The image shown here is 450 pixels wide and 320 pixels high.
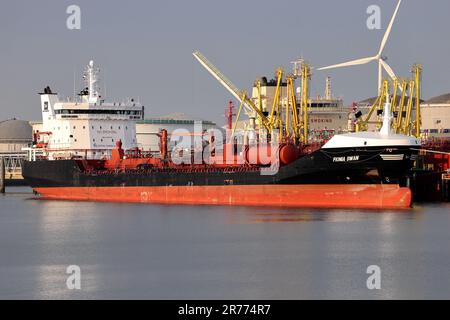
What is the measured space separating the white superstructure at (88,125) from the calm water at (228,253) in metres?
14.9

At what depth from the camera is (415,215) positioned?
3784 centimetres

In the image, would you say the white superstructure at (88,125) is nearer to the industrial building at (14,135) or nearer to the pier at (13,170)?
the pier at (13,170)

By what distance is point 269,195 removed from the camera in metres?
42.9

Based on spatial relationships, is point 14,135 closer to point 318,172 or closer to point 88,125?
point 88,125

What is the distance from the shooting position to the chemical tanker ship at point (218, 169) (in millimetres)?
40625

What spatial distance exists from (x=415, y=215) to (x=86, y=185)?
20.0 m

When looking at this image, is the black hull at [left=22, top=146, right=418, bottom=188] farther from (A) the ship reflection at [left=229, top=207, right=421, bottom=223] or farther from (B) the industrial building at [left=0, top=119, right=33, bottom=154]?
(B) the industrial building at [left=0, top=119, right=33, bottom=154]

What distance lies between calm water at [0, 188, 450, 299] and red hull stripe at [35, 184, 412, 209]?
1258 millimetres

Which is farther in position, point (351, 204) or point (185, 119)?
point (185, 119)

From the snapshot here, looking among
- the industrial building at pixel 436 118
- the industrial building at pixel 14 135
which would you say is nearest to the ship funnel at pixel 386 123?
the industrial building at pixel 436 118
